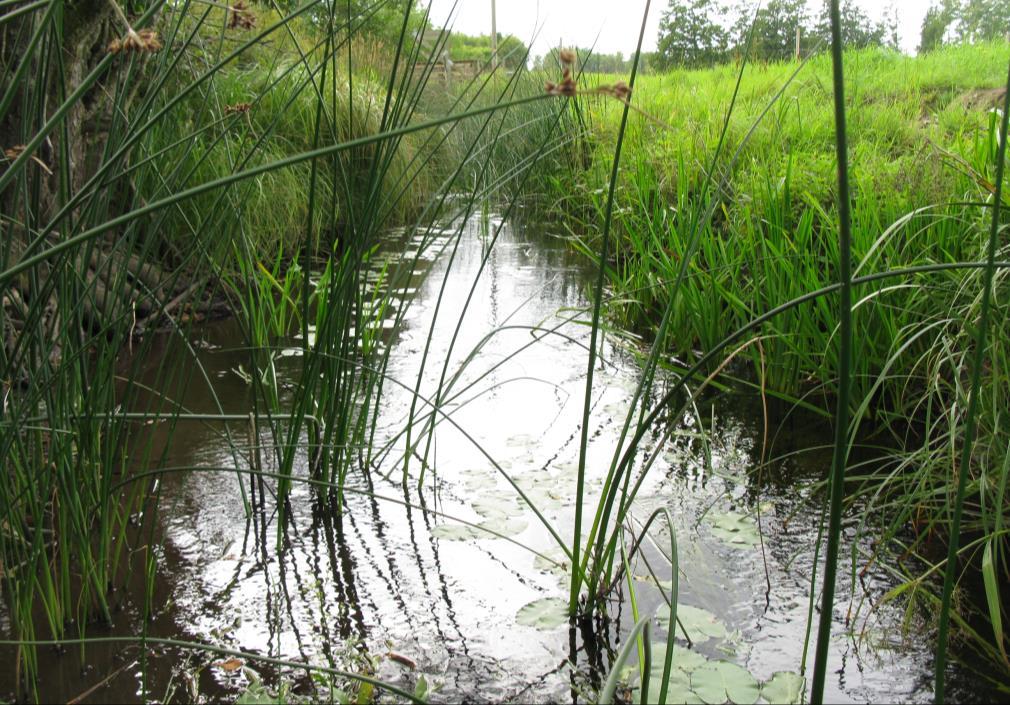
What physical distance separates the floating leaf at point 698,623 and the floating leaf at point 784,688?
128 mm

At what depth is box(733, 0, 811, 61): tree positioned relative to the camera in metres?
3.88

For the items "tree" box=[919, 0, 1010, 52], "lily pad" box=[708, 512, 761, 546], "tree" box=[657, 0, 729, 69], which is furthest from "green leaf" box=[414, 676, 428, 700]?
"tree" box=[657, 0, 729, 69]

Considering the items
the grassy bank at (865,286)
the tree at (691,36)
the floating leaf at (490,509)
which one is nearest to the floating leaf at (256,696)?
the floating leaf at (490,509)

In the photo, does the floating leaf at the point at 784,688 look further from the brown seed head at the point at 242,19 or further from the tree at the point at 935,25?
the tree at the point at 935,25

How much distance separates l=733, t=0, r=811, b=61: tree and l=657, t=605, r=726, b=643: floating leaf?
7.57ft

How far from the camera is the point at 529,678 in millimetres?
1298

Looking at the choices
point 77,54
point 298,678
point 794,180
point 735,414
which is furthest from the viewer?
point 794,180

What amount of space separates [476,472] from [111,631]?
2.89ft

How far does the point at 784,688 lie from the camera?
1.23 metres

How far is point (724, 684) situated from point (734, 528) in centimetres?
50

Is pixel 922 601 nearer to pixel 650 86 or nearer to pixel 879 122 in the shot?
pixel 879 122

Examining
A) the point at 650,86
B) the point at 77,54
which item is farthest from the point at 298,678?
the point at 650,86

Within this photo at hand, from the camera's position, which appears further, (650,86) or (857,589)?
(650,86)

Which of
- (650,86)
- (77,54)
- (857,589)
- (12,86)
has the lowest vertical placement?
(857,589)
